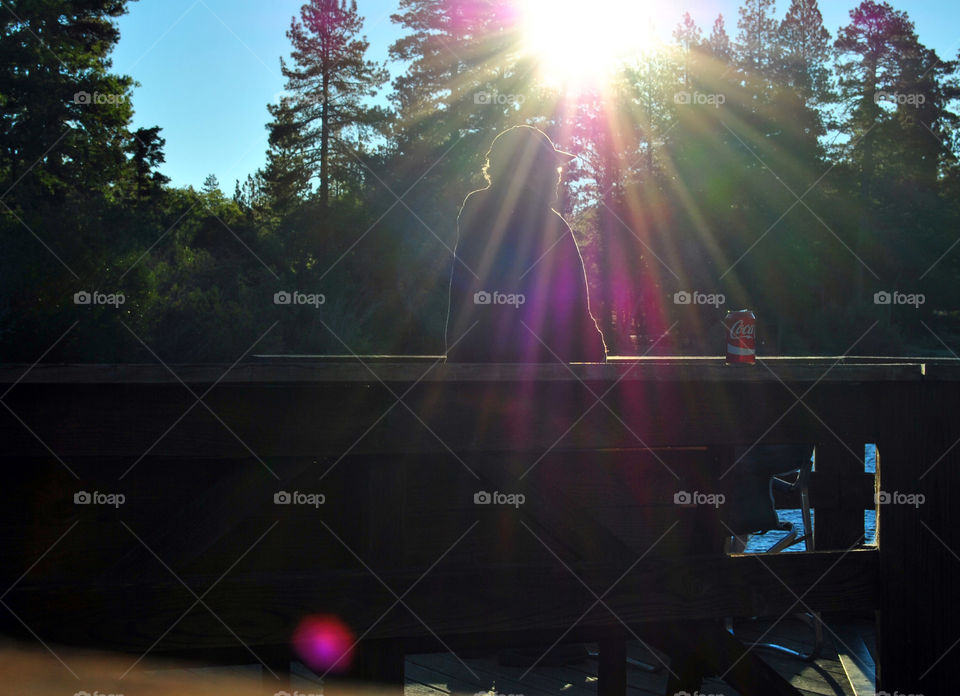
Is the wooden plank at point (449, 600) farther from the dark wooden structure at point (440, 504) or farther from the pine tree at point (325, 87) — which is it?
the pine tree at point (325, 87)

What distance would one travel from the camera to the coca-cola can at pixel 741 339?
3.66 meters

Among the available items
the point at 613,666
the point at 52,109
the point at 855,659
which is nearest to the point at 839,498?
the point at 613,666

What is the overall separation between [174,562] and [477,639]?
3.13 ft

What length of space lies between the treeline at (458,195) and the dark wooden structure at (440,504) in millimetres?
18004

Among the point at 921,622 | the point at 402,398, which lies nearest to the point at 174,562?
the point at 402,398

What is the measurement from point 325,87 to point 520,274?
115ft

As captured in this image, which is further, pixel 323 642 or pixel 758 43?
pixel 758 43

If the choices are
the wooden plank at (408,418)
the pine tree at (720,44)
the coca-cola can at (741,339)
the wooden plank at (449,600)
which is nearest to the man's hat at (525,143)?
the coca-cola can at (741,339)

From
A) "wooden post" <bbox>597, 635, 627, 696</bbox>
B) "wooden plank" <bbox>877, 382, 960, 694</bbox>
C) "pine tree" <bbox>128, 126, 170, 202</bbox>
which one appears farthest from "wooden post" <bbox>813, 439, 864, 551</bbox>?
"pine tree" <bbox>128, 126, 170, 202</bbox>

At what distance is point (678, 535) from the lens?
10.5ft

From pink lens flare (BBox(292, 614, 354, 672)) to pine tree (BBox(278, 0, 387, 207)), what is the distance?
3479 centimetres

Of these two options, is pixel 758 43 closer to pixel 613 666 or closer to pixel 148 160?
pixel 148 160

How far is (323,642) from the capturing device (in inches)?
110

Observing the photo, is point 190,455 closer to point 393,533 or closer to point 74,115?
point 393,533
